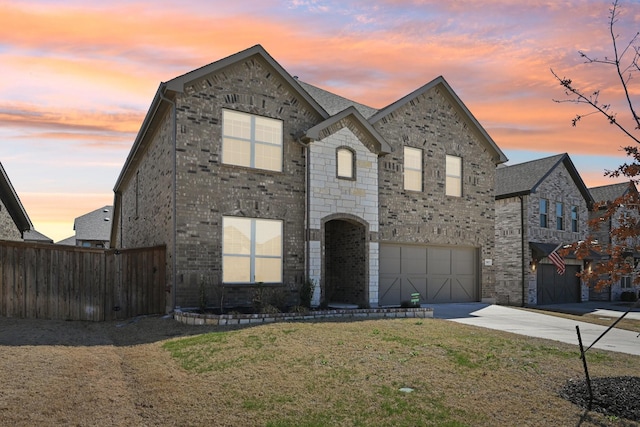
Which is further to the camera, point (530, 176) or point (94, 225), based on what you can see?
point (94, 225)

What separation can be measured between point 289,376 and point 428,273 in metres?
14.0

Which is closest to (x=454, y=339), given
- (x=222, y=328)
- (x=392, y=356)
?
(x=392, y=356)

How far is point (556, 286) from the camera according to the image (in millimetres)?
28281

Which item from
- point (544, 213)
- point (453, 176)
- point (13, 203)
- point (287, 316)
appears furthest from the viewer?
point (544, 213)

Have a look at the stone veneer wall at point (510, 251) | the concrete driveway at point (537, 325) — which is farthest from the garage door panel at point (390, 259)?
the stone veneer wall at point (510, 251)

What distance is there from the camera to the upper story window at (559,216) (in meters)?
28.6

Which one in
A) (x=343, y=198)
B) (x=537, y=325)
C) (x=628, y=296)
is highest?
(x=343, y=198)

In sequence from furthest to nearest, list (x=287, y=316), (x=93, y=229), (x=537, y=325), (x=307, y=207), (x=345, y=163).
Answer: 1. (x=93, y=229)
2. (x=345, y=163)
3. (x=307, y=207)
4. (x=537, y=325)
5. (x=287, y=316)

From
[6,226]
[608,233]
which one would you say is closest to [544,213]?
[608,233]

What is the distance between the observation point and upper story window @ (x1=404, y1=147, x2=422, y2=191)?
20.3 meters

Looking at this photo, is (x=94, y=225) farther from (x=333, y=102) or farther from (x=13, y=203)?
(x=333, y=102)

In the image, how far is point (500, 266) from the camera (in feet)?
91.0

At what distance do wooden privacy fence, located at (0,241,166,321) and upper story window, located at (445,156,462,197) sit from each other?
1245 cm

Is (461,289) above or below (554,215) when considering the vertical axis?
below
